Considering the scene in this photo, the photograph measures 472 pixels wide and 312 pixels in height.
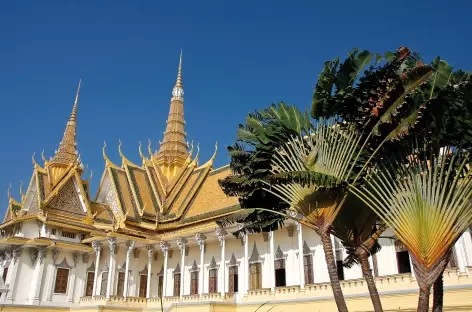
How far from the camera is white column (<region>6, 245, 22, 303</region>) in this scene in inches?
907

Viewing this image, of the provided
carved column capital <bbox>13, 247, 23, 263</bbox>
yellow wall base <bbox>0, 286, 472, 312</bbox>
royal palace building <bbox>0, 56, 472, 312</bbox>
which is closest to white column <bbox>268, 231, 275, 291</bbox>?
royal palace building <bbox>0, 56, 472, 312</bbox>

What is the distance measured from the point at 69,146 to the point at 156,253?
11969 millimetres

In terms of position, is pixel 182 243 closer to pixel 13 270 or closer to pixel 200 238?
pixel 200 238

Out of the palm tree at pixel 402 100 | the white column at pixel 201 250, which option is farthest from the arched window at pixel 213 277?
the palm tree at pixel 402 100

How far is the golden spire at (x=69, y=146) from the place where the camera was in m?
30.3

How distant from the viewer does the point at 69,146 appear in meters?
31.8

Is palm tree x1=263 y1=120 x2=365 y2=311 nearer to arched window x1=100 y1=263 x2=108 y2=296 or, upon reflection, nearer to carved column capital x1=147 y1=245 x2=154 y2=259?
carved column capital x1=147 y1=245 x2=154 y2=259

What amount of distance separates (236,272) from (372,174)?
14648 mm

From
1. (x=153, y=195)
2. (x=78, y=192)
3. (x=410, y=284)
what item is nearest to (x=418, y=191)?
(x=410, y=284)

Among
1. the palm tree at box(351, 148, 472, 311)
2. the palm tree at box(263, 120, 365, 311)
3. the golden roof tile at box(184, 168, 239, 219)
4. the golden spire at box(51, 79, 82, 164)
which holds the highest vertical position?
the golden spire at box(51, 79, 82, 164)

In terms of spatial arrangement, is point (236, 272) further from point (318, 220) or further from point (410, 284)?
point (318, 220)

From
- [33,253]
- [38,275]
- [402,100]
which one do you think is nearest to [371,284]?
[402,100]

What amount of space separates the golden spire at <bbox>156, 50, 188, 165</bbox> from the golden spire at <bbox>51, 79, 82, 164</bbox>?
6.21 metres

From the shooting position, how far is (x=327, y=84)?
8172mm
